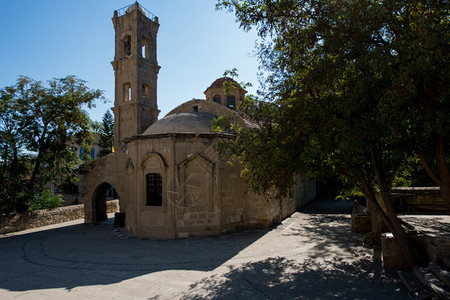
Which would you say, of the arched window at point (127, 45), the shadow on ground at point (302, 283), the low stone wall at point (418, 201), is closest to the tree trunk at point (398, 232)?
the shadow on ground at point (302, 283)

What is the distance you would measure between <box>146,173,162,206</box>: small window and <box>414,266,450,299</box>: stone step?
9500 millimetres

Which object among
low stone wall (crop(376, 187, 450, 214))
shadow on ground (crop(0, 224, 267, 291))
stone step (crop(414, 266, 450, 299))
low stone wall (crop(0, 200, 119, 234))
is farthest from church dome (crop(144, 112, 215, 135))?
low stone wall (crop(376, 187, 450, 214))

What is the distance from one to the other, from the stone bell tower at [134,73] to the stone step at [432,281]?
45.6 ft

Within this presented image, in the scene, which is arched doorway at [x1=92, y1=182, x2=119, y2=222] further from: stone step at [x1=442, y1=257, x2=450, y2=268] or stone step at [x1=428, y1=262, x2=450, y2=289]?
stone step at [x1=442, y1=257, x2=450, y2=268]

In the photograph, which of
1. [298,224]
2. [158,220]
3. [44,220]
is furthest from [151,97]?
[298,224]

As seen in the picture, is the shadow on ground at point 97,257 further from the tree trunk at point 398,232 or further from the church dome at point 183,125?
the church dome at point 183,125

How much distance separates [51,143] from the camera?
16.1 metres

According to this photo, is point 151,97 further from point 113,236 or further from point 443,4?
point 443,4

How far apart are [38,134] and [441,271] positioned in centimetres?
1839

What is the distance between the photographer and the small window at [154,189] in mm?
12398

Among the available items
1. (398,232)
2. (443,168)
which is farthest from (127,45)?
(443,168)

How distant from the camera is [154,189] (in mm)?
12516

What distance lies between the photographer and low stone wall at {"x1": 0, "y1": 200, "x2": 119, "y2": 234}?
48.9 feet

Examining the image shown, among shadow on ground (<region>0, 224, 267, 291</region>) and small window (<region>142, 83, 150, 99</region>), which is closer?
shadow on ground (<region>0, 224, 267, 291</region>)
